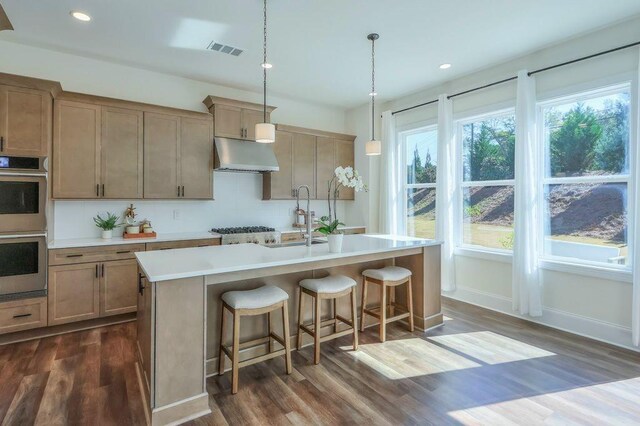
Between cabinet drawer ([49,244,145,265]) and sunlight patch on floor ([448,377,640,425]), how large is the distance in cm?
339

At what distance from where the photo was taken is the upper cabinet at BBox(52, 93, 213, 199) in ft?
11.6

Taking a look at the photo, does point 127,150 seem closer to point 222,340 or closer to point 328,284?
point 222,340

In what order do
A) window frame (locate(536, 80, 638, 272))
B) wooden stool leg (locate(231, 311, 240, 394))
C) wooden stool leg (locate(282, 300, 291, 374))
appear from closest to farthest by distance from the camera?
wooden stool leg (locate(231, 311, 240, 394)) → wooden stool leg (locate(282, 300, 291, 374)) → window frame (locate(536, 80, 638, 272))

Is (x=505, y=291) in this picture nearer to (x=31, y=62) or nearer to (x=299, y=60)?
(x=299, y=60)

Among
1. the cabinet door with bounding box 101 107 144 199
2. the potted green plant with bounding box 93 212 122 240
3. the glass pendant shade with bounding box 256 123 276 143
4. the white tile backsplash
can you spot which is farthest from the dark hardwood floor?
the glass pendant shade with bounding box 256 123 276 143

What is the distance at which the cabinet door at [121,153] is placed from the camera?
12.3 feet

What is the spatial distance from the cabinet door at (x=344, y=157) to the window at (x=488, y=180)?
1.89 metres

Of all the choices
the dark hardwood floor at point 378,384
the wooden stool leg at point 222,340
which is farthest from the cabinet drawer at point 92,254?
the wooden stool leg at point 222,340

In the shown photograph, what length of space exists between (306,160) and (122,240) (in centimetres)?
278

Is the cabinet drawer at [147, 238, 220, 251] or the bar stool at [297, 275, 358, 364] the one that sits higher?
the cabinet drawer at [147, 238, 220, 251]

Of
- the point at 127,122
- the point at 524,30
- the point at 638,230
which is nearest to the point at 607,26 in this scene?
the point at 524,30

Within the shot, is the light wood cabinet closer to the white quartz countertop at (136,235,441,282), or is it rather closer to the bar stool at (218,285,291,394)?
the white quartz countertop at (136,235,441,282)

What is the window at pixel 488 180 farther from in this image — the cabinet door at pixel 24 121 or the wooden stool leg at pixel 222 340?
the cabinet door at pixel 24 121

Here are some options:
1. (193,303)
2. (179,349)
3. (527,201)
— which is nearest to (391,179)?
(527,201)
